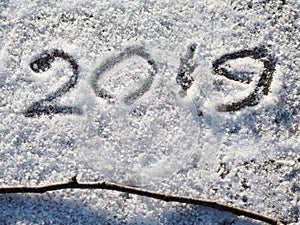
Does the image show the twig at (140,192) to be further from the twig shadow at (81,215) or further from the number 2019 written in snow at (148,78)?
the number 2019 written in snow at (148,78)

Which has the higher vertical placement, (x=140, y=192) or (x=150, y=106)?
(x=150, y=106)

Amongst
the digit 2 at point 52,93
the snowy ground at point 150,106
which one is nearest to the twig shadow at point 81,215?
the snowy ground at point 150,106

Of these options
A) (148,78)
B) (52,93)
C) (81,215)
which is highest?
(148,78)

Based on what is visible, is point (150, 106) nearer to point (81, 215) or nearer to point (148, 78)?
point (148, 78)

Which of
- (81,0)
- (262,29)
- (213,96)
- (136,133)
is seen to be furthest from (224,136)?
(81,0)

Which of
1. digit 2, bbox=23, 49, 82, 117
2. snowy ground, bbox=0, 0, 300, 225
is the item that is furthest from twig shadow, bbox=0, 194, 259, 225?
digit 2, bbox=23, 49, 82, 117

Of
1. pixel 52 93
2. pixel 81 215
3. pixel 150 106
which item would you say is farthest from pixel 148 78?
pixel 81 215

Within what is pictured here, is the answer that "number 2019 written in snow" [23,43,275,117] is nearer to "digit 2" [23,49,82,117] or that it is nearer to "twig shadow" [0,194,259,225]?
"digit 2" [23,49,82,117]
